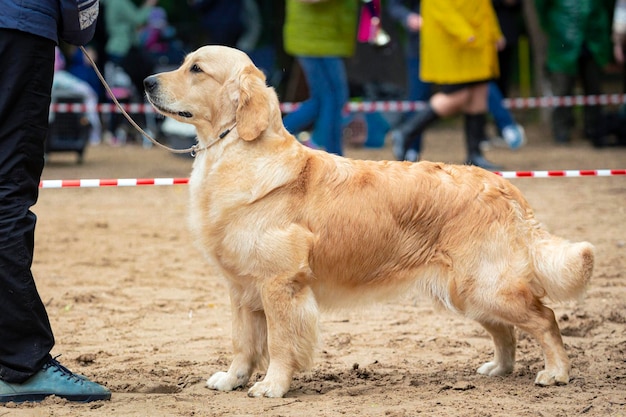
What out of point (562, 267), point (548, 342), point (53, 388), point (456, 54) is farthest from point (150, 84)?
point (456, 54)

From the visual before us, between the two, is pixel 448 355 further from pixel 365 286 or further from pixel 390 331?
pixel 365 286

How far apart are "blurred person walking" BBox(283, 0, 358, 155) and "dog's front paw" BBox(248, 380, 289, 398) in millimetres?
5694

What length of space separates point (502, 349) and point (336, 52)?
5426 mm

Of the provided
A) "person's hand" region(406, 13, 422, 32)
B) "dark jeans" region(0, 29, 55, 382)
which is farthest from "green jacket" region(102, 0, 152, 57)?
"dark jeans" region(0, 29, 55, 382)

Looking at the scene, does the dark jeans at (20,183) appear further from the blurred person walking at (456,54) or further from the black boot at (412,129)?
the black boot at (412,129)

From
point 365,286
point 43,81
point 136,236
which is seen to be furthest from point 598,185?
point 43,81

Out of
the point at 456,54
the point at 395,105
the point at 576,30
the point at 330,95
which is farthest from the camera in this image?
the point at 576,30

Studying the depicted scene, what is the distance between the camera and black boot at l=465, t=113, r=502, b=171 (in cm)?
1082

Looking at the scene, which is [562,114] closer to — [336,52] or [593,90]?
[593,90]

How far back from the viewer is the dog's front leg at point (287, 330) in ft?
14.0

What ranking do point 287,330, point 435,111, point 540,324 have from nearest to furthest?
point 287,330 → point 540,324 → point 435,111

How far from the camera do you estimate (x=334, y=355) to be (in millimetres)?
5055

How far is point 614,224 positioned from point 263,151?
15.5ft

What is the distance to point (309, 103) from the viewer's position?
999 cm
